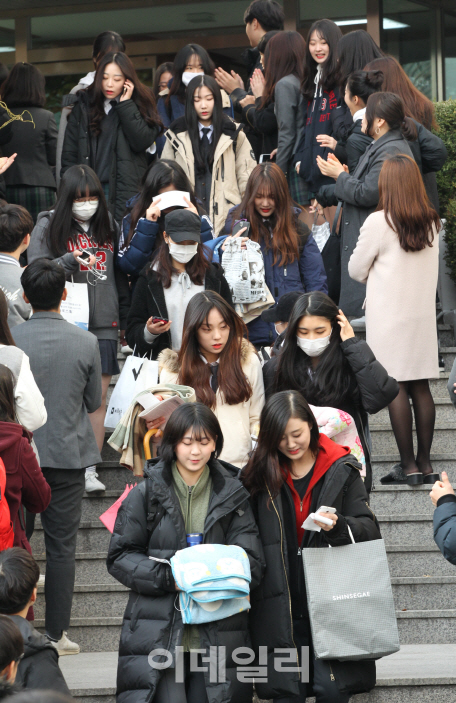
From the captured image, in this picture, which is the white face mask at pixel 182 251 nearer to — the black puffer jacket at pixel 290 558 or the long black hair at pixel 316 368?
the long black hair at pixel 316 368

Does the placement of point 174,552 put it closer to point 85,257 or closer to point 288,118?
point 85,257

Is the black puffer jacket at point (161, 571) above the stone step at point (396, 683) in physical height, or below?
above

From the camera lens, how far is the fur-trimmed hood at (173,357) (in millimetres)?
5305

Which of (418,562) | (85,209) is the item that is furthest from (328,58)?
(418,562)

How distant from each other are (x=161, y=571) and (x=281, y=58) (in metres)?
5.86

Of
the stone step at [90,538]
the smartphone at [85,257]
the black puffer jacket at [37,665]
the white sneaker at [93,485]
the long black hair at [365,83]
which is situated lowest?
the stone step at [90,538]

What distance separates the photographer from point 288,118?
334 inches

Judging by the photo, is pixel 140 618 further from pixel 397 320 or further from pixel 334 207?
pixel 334 207

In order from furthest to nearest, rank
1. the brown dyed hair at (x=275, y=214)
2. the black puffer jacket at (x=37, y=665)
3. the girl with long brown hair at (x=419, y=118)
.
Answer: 1. the girl with long brown hair at (x=419, y=118)
2. the brown dyed hair at (x=275, y=214)
3. the black puffer jacket at (x=37, y=665)

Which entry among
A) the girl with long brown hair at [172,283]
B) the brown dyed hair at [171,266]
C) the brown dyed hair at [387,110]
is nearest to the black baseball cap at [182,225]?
the girl with long brown hair at [172,283]

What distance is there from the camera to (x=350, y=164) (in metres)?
7.50

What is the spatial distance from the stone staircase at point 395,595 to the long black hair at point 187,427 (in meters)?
1.20

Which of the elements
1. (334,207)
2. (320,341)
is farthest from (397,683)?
(334,207)

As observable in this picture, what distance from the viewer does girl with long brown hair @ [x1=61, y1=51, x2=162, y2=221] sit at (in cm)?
798
